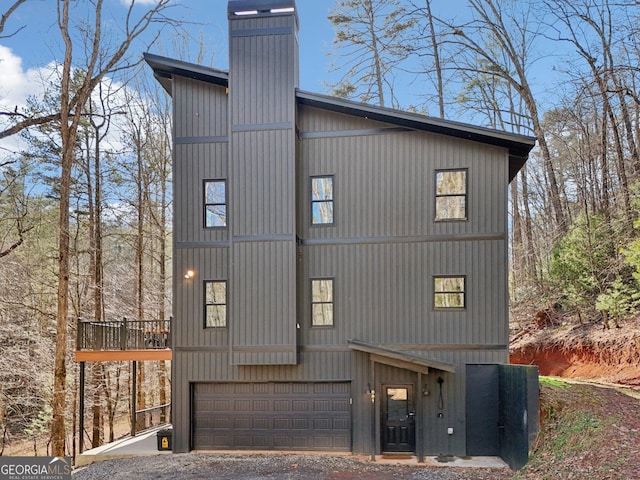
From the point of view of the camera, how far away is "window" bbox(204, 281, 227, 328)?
10.5 meters

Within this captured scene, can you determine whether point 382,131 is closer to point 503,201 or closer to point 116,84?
point 503,201

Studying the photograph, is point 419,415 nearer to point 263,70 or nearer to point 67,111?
point 263,70

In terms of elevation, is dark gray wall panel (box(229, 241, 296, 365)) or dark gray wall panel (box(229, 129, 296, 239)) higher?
dark gray wall panel (box(229, 129, 296, 239))

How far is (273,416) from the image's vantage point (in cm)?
1030

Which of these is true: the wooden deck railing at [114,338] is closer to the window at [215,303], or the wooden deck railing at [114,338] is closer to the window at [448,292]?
the window at [215,303]

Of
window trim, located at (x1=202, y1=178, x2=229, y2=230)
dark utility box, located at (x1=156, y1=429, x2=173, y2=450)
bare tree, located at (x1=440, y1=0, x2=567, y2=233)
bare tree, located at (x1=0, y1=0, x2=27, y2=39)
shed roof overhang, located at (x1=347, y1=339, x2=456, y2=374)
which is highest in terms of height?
bare tree, located at (x1=440, y1=0, x2=567, y2=233)

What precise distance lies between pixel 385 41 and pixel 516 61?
5.34m

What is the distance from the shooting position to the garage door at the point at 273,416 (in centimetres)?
1016

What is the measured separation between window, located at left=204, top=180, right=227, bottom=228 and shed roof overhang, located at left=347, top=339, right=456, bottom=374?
3.98 m

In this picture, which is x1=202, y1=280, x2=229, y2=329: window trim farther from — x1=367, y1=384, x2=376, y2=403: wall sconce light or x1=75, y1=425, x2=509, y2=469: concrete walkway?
x1=367, y1=384, x2=376, y2=403: wall sconce light

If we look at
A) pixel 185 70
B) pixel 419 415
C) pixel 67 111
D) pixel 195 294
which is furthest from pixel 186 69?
pixel 419 415

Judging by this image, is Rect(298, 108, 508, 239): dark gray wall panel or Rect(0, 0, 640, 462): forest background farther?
Rect(0, 0, 640, 462): forest background

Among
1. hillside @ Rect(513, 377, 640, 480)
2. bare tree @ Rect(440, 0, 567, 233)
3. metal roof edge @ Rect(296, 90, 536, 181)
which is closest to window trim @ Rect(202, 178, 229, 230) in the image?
metal roof edge @ Rect(296, 90, 536, 181)

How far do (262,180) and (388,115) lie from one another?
120 inches
